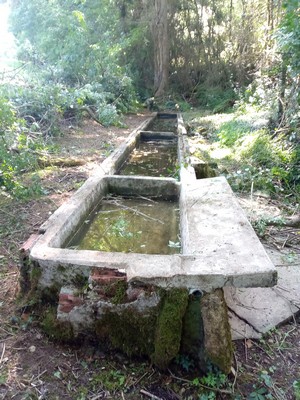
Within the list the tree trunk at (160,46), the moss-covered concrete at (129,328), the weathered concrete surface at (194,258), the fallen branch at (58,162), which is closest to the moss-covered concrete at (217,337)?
the weathered concrete surface at (194,258)

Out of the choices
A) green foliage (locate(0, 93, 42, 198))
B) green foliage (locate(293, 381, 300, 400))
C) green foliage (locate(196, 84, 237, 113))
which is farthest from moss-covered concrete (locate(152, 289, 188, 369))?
green foliage (locate(196, 84, 237, 113))

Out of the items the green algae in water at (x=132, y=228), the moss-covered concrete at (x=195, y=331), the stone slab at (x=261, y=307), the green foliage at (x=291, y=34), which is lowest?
the stone slab at (x=261, y=307)

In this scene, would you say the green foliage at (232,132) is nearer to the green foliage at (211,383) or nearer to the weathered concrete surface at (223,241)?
the weathered concrete surface at (223,241)

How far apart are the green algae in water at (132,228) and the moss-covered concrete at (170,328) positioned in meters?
1.22

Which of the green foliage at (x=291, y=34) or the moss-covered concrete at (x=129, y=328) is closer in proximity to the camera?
the moss-covered concrete at (x=129, y=328)

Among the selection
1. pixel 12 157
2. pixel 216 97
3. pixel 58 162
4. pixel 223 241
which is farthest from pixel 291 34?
pixel 216 97

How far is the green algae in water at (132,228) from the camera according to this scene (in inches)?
133

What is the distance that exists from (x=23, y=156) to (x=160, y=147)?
4579mm

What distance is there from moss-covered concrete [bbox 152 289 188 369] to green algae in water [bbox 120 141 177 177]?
353cm

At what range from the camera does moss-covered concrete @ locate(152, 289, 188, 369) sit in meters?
2.05

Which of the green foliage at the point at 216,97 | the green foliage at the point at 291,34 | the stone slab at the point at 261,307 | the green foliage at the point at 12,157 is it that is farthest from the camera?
the green foliage at the point at 216,97

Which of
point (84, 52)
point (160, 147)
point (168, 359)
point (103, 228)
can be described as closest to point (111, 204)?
point (103, 228)

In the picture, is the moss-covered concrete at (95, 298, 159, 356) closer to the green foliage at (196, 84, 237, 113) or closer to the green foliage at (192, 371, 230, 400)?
the green foliage at (192, 371, 230, 400)

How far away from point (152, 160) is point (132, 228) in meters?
3.69
